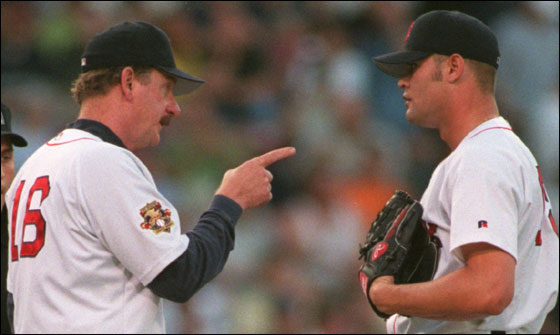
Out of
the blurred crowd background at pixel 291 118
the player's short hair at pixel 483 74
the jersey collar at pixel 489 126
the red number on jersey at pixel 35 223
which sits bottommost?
the blurred crowd background at pixel 291 118

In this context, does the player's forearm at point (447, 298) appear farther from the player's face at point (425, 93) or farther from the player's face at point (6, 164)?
the player's face at point (6, 164)

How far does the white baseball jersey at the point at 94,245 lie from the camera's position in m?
2.15

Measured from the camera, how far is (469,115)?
2.55 metres

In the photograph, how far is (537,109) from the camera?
5480mm

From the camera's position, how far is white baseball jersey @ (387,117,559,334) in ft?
7.19

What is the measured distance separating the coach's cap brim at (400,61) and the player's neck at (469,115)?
0.74 feet

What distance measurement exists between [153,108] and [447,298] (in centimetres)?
116

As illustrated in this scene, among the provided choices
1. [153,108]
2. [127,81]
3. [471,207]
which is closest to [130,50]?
[127,81]

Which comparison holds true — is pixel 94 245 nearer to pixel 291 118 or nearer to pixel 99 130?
pixel 99 130

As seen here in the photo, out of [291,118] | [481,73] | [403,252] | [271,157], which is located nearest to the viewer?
[403,252]

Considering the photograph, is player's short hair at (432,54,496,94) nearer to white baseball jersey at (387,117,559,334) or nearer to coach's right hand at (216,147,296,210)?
white baseball jersey at (387,117,559,334)

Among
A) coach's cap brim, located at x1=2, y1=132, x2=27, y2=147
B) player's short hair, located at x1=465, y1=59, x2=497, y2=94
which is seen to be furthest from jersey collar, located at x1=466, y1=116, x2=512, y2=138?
coach's cap brim, located at x1=2, y1=132, x2=27, y2=147

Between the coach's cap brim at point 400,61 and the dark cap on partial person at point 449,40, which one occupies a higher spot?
the dark cap on partial person at point 449,40

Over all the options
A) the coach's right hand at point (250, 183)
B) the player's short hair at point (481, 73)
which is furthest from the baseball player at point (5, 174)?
the player's short hair at point (481, 73)
